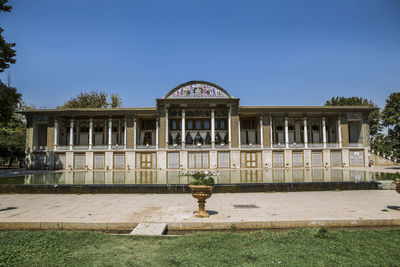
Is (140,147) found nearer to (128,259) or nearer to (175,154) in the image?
(175,154)

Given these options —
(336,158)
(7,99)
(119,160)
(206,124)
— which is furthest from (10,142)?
(336,158)

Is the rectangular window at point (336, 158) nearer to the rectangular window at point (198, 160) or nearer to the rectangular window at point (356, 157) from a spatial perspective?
the rectangular window at point (356, 157)

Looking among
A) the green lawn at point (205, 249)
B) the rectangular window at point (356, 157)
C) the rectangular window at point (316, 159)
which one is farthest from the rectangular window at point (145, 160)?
the green lawn at point (205, 249)

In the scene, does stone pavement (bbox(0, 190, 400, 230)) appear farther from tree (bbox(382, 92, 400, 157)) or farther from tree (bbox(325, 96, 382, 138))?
tree (bbox(325, 96, 382, 138))

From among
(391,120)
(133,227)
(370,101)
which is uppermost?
(370,101)

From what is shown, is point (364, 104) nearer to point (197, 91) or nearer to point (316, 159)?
point (316, 159)

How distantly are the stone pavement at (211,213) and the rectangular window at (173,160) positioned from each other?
20.6 m

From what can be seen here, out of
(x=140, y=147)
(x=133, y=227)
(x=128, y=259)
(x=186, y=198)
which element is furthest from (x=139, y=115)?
(x=128, y=259)

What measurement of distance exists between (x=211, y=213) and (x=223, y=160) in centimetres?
2311

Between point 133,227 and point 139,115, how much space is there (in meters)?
26.9

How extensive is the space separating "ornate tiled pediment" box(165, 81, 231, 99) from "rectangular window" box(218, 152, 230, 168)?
22.3ft

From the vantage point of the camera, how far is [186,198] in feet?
34.4

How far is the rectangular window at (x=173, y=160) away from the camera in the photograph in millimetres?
30422

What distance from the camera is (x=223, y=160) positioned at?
99.9 feet
